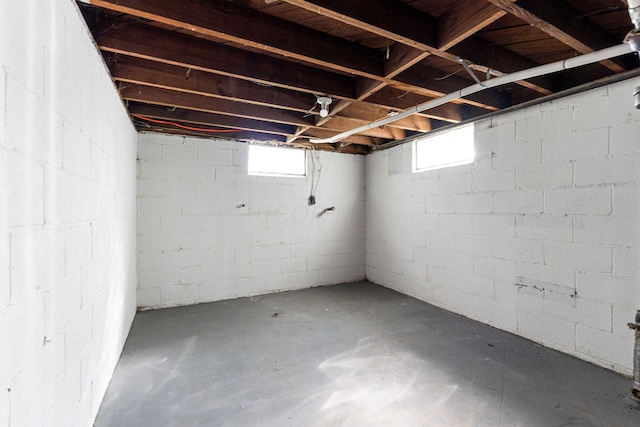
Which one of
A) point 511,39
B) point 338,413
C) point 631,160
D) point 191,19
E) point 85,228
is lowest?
point 338,413

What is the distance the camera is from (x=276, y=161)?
4.18 meters

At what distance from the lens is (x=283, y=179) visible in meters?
4.17

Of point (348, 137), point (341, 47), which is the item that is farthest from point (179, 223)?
point (341, 47)

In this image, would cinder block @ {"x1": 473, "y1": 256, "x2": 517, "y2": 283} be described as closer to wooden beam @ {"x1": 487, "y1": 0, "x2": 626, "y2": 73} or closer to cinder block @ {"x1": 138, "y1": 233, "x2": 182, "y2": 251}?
wooden beam @ {"x1": 487, "y1": 0, "x2": 626, "y2": 73}

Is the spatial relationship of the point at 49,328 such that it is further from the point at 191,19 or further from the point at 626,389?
the point at 626,389

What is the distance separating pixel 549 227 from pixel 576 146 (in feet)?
2.19

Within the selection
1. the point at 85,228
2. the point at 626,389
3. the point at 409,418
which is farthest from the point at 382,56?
the point at 626,389

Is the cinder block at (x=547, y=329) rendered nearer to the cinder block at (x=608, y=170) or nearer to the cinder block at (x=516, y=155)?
the cinder block at (x=608, y=170)

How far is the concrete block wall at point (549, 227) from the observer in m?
2.07

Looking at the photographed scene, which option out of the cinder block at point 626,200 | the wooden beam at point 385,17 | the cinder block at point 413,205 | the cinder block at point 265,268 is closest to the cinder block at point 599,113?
the cinder block at point 626,200

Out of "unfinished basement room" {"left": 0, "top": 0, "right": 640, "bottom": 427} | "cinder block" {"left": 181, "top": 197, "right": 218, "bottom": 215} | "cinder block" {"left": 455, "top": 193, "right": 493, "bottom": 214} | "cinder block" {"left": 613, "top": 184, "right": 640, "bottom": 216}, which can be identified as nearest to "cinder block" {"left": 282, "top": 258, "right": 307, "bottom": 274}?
"unfinished basement room" {"left": 0, "top": 0, "right": 640, "bottom": 427}

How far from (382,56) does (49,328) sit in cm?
236

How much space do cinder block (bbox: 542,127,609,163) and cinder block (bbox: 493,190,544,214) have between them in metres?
0.31

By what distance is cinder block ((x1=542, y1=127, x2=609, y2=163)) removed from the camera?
7.09ft
